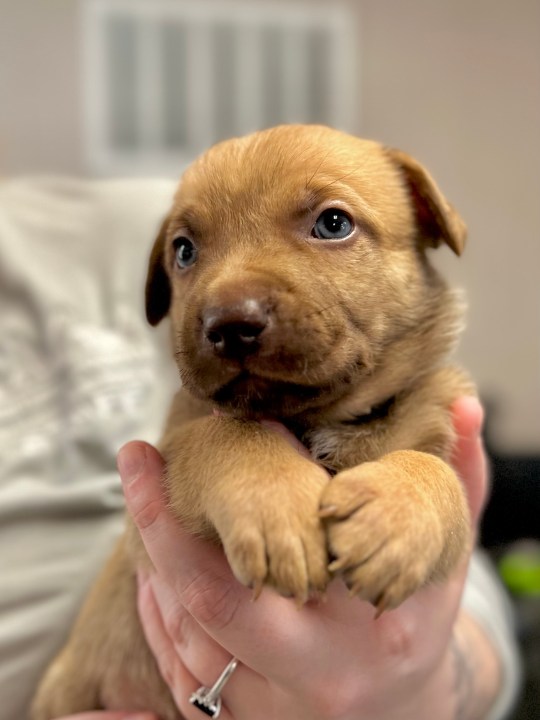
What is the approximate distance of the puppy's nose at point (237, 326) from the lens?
1.33 m

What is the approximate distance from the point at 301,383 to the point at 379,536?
0.38m

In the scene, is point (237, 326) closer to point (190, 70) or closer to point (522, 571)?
point (522, 571)

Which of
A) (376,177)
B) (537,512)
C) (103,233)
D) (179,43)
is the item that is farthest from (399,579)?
(179,43)

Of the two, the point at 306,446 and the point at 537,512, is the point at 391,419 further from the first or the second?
the point at 537,512

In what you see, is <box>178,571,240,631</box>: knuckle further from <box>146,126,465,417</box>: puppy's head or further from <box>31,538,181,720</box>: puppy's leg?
<box>31,538,181,720</box>: puppy's leg

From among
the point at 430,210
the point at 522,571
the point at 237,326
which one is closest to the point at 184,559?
the point at 237,326

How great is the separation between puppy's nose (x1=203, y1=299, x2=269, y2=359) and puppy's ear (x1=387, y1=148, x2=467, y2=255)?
0.72 meters

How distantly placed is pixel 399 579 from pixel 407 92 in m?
5.98

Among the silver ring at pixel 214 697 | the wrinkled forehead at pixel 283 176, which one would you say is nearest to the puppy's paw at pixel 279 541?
the silver ring at pixel 214 697

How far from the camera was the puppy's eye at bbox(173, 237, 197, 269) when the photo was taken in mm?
1767

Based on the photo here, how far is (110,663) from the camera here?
78.9 inches

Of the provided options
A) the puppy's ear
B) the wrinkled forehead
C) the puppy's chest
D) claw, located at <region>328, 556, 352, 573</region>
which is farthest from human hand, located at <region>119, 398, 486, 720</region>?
the wrinkled forehead

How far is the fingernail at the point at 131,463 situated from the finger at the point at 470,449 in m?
0.76

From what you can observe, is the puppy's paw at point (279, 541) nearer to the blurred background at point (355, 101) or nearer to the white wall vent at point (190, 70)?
the blurred background at point (355, 101)
